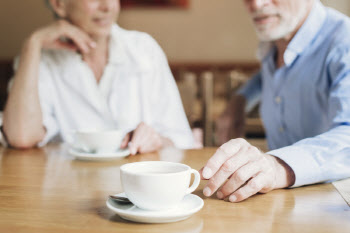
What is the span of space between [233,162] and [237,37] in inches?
216

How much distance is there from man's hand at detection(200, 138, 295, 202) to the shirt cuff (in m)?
0.05

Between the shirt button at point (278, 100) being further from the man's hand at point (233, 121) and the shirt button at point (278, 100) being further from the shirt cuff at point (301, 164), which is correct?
the shirt cuff at point (301, 164)

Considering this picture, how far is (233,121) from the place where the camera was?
1.89 meters

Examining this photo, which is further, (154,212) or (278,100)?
(278,100)

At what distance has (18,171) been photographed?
1.02m

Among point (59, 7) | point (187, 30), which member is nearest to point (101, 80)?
point (59, 7)

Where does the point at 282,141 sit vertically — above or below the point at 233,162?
below

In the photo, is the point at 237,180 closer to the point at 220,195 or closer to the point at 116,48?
the point at 220,195

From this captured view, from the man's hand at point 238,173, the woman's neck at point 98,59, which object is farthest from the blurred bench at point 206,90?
the man's hand at point 238,173

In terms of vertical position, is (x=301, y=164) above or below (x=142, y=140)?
above

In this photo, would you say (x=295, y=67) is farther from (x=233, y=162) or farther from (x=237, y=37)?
(x=237, y=37)

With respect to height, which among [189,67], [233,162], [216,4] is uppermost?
[233,162]

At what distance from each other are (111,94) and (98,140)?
616 mm

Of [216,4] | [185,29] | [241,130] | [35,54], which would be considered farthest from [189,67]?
[35,54]
